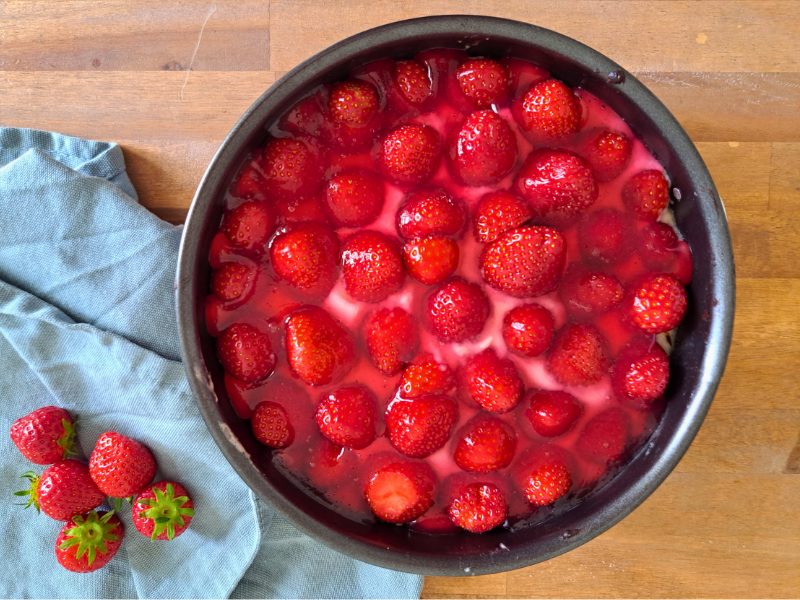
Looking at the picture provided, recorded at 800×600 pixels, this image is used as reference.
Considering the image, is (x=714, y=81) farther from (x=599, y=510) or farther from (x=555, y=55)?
(x=599, y=510)

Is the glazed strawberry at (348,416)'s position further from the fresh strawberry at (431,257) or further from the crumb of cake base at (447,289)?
the fresh strawberry at (431,257)

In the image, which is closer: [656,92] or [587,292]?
[587,292]

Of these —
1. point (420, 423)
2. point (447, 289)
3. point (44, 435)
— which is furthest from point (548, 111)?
point (44, 435)

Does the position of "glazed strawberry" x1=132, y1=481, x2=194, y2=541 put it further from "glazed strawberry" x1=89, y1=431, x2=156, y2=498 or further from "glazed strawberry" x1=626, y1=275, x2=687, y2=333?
"glazed strawberry" x1=626, y1=275, x2=687, y2=333

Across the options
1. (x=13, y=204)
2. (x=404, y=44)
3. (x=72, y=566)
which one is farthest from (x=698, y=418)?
(x=13, y=204)

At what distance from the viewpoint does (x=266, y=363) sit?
3.46 feet

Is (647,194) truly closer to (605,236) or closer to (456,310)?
(605,236)

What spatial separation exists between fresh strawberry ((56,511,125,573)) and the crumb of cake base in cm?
45

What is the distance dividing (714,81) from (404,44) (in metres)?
0.68

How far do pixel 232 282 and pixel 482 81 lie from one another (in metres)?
0.53

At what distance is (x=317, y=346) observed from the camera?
102 cm

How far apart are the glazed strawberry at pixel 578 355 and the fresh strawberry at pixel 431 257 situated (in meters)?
0.23

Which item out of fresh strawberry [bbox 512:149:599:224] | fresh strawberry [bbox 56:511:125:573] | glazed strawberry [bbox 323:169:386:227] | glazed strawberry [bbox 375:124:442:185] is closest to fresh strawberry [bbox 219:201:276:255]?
glazed strawberry [bbox 323:169:386:227]

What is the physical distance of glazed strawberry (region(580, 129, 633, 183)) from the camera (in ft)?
3.47
